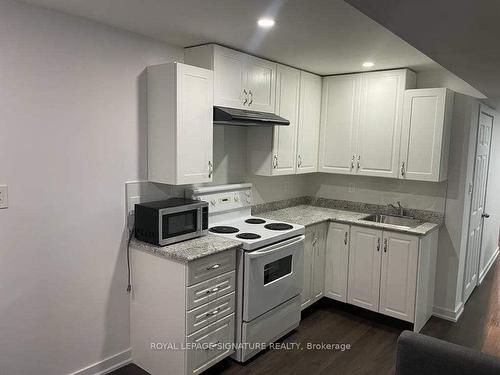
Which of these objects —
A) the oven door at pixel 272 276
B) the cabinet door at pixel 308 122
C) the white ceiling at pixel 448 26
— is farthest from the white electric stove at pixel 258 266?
the white ceiling at pixel 448 26

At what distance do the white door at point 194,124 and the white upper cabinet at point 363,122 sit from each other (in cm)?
165

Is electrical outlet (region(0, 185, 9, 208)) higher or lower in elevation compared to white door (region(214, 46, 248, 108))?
lower

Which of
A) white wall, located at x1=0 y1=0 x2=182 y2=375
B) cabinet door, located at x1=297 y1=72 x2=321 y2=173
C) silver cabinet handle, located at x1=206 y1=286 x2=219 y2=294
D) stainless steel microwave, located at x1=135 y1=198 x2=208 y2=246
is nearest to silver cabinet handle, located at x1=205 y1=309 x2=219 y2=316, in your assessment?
silver cabinet handle, located at x1=206 y1=286 x2=219 y2=294

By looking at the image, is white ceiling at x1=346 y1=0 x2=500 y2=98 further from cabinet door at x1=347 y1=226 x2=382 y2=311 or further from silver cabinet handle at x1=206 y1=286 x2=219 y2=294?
silver cabinet handle at x1=206 y1=286 x2=219 y2=294

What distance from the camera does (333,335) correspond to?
126 inches

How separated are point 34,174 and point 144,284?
1005 millimetres

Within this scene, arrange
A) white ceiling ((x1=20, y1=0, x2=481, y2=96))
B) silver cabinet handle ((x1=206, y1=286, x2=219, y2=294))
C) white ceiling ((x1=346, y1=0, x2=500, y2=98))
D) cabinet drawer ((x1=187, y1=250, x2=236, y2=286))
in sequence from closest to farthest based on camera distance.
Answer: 1. white ceiling ((x1=346, y1=0, x2=500, y2=98))
2. white ceiling ((x1=20, y1=0, x2=481, y2=96))
3. cabinet drawer ((x1=187, y1=250, x2=236, y2=286))
4. silver cabinet handle ((x1=206, y1=286, x2=219, y2=294))

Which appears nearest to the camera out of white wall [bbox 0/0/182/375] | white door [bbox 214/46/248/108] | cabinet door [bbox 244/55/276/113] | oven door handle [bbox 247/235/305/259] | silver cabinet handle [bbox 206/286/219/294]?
white wall [bbox 0/0/182/375]

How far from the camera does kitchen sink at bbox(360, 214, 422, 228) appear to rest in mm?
3576

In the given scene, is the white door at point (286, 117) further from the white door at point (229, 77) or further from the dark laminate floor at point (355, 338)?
the dark laminate floor at point (355, 338)

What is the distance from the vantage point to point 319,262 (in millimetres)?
3600

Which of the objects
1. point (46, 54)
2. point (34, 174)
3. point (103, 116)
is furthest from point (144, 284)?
point (46, 54)

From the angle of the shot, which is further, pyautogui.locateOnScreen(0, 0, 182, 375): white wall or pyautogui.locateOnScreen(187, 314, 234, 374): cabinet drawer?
pyautogui.locateOnScreen(187, 314, 234, 374): cabinet drawer

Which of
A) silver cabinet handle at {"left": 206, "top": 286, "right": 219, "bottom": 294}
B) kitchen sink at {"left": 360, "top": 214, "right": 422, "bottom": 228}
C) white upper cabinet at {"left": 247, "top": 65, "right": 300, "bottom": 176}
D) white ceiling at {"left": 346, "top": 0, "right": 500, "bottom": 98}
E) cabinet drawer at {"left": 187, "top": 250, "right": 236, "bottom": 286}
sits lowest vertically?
silver cabinet handle at {"left": 206, "top": 286, "right": 219, "bottom": 294}
